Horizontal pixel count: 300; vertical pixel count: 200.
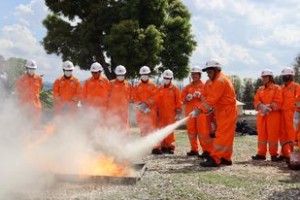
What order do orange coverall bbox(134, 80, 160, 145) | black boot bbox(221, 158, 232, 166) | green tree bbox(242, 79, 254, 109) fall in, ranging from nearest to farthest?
A: 1. black boot bbox(221, 158, 232, 166)
2. orange coverall bbox(134, 80, 160, 145)
3. green tree bbox(242, 79, 254, 109)

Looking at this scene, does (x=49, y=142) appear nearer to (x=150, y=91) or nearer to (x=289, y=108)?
(x=150, y=91)

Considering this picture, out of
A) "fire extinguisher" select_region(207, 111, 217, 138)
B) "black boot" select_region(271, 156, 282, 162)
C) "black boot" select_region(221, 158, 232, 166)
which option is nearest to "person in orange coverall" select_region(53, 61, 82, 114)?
"fire extinguisher" select_region(207, 111, 217, 138)

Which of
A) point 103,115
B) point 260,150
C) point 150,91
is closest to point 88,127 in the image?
point 103,115

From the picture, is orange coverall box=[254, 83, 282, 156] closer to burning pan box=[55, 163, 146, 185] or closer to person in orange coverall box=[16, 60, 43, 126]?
burning pan box=[55, 163, 146, 185]

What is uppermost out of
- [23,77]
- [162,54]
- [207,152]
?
[162,54]

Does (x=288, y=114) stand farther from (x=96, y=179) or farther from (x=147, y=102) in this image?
(x=96, y=179)

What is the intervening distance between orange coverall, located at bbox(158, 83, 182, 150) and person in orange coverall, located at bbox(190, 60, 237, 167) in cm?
289

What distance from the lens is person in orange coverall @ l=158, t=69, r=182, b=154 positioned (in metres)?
13.1

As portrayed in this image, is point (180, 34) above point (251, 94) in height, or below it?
above

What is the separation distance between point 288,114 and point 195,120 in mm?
2310

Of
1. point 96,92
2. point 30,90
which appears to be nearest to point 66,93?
point 96,92

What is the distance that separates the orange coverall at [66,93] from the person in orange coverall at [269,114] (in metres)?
4.67

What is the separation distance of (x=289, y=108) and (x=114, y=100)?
4487 mm

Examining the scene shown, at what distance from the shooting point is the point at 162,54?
2598 cm
